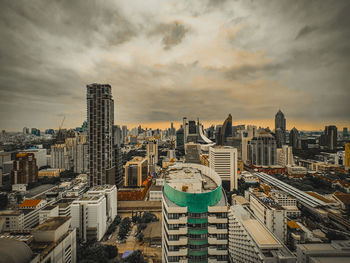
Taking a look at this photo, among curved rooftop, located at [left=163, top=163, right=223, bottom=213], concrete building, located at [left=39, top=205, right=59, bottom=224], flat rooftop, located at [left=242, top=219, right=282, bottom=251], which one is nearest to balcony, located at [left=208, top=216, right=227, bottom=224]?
curved rooftop, located at [left=163, top=163, right=223, bottom=213]

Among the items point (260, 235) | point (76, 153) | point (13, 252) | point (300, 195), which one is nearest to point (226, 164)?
point (300, 195)

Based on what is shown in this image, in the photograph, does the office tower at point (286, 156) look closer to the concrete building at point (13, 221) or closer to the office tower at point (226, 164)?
the office tower at point (226, 164)

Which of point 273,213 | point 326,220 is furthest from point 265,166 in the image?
point 273,213

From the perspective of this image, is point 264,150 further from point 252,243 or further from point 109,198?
point 109,198

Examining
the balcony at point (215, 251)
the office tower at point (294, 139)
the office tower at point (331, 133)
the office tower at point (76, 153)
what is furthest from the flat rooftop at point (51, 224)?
the office tower at point (294, 139)

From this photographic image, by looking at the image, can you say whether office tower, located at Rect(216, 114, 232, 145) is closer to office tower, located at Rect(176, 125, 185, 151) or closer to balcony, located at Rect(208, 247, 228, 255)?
office tower, located at Rect(176, 125, 185, 151)

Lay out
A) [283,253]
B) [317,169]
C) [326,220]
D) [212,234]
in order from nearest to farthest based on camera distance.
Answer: [212,234] < [283,253] < [326,220] < [317,169]

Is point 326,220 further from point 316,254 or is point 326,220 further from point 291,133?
point 291,133
